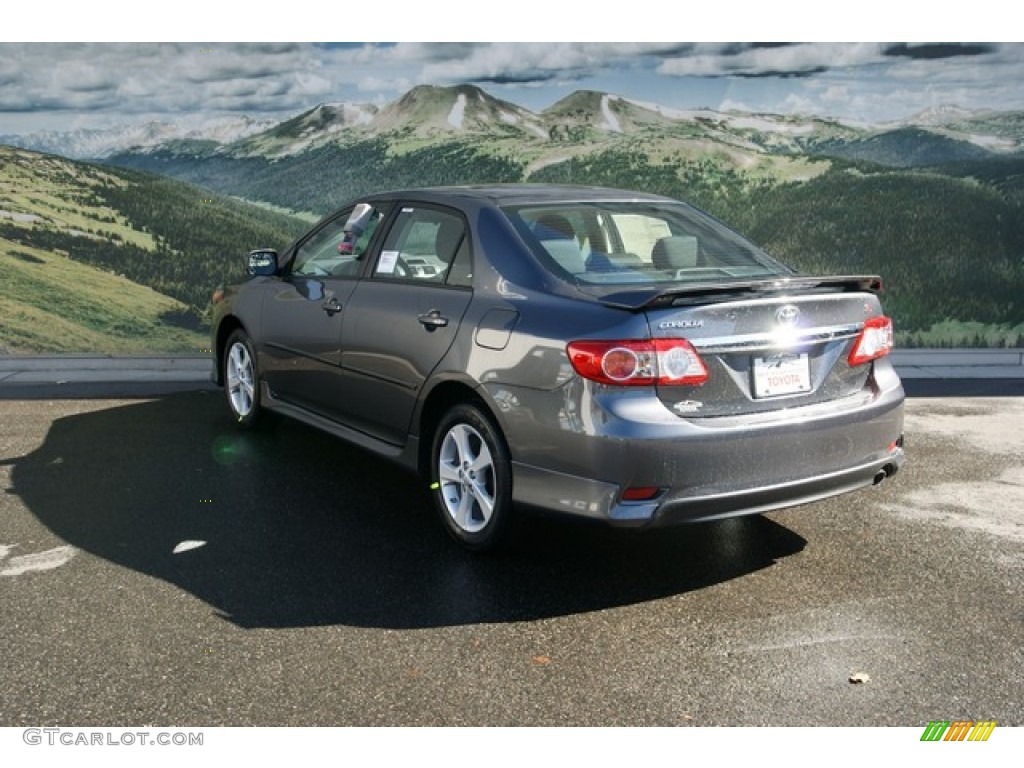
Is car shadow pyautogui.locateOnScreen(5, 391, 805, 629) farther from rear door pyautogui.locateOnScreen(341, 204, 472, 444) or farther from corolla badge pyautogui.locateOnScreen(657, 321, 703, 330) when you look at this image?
corolla badge pyautogui.locateOnScreen(657, 321, 703, 330)

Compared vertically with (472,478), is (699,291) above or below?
above

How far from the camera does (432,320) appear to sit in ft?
17.8

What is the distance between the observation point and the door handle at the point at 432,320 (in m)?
5.37

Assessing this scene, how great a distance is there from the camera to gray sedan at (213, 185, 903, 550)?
447 cm

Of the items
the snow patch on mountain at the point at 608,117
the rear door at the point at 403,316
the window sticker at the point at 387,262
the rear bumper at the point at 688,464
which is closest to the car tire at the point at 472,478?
the rear bumper at the point at 688,464

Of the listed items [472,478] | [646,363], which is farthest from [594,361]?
[472,478]

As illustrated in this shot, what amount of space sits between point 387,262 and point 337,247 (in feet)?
2.28

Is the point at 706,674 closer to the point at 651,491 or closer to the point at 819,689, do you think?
the point at 819,689

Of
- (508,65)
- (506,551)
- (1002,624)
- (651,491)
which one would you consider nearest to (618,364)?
(651,491)

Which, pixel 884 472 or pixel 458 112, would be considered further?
pixel 458 112

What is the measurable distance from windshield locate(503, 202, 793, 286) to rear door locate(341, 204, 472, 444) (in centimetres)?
41
